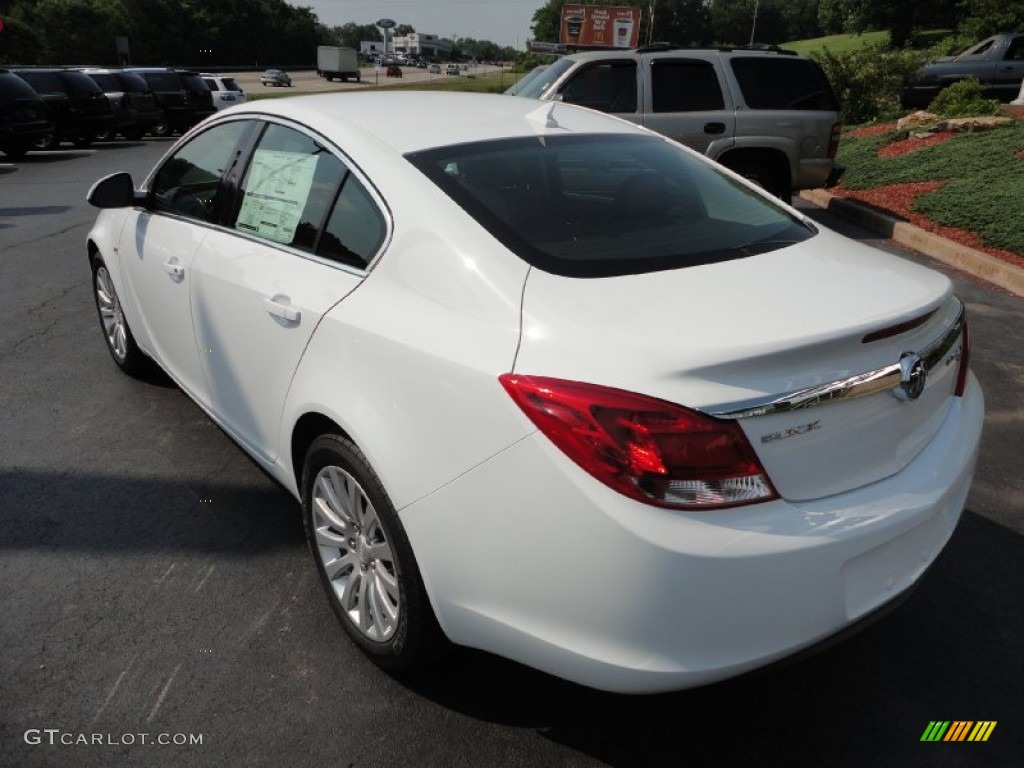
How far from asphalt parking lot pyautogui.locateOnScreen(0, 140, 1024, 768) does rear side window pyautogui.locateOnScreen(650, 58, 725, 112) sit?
6.16 m

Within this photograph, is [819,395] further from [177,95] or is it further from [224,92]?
[224,92]

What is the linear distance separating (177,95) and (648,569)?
26.4m

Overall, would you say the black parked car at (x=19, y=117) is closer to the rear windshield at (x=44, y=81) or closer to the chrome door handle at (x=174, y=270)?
the rear windshield at (x=44, y=81)

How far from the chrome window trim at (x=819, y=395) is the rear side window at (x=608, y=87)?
7520 millimetres

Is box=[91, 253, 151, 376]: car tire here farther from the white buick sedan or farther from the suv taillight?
the suv taillight

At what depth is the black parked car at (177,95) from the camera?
2433cm

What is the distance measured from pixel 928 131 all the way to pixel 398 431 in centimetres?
1434

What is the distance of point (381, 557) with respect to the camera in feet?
8.05

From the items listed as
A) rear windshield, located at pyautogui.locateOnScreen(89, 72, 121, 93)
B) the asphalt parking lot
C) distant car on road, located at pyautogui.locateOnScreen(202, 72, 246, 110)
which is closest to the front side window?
the asphalt parking lot

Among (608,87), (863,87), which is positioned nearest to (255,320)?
(608,87)

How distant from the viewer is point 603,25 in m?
46.5

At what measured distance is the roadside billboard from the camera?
45281 mm

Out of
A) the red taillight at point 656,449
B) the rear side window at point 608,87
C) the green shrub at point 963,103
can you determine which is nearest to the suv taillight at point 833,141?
the rear side window at point 608,87

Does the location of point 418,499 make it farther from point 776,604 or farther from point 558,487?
point 776,604
